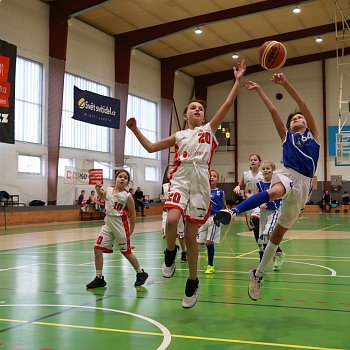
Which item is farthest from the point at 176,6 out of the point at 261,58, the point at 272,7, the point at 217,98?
the point at 261,58

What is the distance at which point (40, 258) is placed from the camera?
993 cm

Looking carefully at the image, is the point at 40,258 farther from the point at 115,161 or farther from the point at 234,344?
the point at 115,161

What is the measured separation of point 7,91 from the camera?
20.3 metres

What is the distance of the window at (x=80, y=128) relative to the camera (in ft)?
81.5

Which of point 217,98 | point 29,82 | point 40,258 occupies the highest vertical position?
point 217,98

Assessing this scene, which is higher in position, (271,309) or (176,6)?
(176,6)

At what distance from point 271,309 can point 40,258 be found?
5900 millimetres

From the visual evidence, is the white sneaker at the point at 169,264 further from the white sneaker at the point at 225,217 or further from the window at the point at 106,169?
the window at the point at 106,169

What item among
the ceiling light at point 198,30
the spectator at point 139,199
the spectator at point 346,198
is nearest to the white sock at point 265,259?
the spectator at point 139,199

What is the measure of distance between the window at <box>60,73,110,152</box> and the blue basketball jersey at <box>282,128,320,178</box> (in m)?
20.2

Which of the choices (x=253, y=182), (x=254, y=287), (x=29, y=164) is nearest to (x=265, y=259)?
(x=254, y=287)

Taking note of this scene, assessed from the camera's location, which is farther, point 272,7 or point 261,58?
point 272,7

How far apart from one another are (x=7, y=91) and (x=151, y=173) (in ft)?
42.2

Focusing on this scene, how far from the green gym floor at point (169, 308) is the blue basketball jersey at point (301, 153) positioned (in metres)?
1.48
